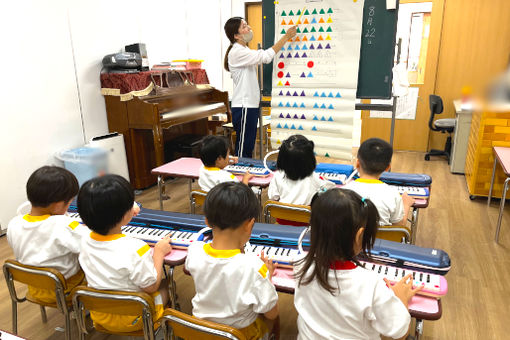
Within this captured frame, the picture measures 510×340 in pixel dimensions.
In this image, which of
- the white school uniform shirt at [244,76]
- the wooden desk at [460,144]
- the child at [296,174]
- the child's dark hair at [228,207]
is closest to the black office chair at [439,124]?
the wooden desk at [460,144]

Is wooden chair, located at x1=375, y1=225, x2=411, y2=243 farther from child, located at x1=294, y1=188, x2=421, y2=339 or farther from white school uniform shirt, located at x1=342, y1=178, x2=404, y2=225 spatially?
child, located at x1=294, y1=188, x2=421, y2=339

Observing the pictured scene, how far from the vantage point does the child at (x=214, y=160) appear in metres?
2.46

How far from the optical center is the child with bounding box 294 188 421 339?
A: 1.03 m

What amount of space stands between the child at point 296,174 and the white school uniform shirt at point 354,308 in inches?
43.5

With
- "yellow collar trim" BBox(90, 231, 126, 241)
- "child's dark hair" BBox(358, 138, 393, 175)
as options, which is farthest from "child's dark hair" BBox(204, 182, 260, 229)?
"child's dark hair" BBox(358, 138, 393, 175)

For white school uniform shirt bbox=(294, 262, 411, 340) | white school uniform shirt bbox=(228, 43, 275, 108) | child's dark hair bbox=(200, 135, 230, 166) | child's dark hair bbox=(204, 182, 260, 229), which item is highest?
white school uniform shirt bbox=(228, 43, 275, 108)

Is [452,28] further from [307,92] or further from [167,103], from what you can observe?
[167,103]

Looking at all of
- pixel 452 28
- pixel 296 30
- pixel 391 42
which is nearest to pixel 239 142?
pixel 296 30

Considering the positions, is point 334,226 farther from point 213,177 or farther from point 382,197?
point 213,177

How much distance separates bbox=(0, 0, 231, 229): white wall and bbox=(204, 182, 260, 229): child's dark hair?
268cm

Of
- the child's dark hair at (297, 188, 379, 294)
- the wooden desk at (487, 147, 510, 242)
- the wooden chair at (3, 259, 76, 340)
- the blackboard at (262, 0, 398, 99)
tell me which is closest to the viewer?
the child's dark hair at (297, 188, 379, 294)

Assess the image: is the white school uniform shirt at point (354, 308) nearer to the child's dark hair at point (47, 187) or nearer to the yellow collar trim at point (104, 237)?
the yellow collar trim at point (104, 237)

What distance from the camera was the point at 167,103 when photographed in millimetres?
4047

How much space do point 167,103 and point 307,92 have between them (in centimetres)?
162
